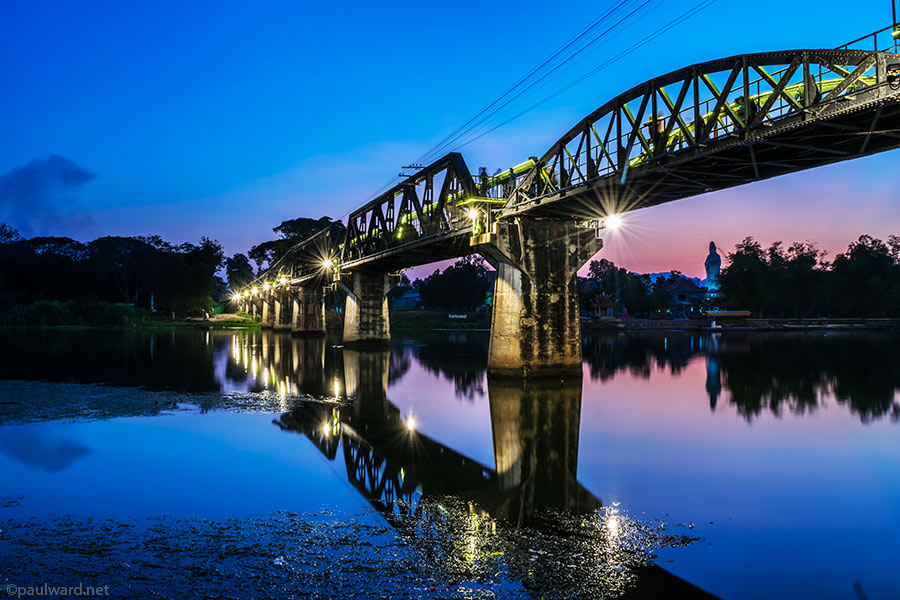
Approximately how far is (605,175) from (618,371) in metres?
21.7

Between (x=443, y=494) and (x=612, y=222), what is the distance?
23724 mm

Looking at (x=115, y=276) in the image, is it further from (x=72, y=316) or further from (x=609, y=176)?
(x=609, y=176)

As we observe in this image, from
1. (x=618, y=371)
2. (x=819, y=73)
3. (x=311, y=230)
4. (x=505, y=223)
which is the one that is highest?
(x=311, y=230)

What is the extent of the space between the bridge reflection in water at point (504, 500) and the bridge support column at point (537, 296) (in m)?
5.80

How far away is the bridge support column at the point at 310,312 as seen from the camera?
97.0m

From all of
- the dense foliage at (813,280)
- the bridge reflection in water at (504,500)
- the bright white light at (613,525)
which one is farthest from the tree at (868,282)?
the bright white light at (613,525)

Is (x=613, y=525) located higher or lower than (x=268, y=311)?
lower

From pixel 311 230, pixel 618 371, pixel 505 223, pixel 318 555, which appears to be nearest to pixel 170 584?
pixel 318 555

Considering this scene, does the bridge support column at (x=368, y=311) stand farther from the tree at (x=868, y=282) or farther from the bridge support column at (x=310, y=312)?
the tree at (x=868, y=282)

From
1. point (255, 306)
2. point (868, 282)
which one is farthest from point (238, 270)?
point (868, 282)

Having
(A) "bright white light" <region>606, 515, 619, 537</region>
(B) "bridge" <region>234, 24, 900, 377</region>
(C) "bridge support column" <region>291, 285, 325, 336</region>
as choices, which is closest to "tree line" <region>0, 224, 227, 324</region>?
(C) "bridge support column" <region>291, 285, 325, 336</region>

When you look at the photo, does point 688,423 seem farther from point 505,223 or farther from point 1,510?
point 1,510

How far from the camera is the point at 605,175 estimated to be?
1020 inches

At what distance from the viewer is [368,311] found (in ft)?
215
